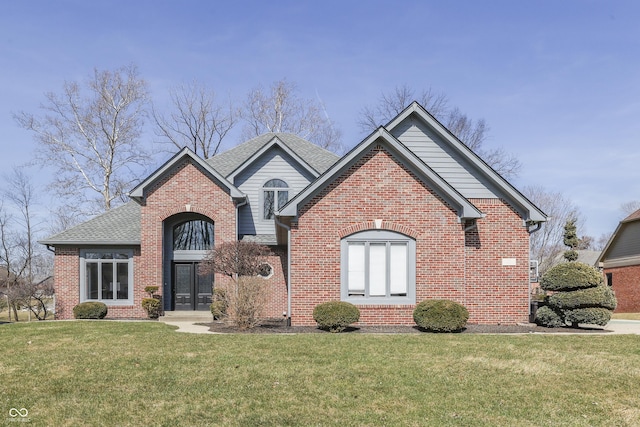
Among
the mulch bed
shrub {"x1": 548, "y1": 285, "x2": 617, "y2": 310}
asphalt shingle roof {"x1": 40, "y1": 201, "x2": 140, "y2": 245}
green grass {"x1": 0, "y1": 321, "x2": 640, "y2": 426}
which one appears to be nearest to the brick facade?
the mulch bed

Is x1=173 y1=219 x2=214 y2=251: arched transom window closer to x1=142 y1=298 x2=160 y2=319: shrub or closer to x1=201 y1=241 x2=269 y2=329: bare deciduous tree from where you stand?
x1=142 y1=298 x2=160 y2=319: shrub

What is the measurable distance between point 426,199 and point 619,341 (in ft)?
20.8

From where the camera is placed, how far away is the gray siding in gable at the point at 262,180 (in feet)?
72.7

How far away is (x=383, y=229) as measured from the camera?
16266 mm

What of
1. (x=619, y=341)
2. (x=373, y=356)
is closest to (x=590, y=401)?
(x=373, y=356)

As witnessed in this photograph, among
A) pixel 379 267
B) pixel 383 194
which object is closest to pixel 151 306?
pixel 379 267

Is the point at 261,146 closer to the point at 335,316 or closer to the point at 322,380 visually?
the point at 335,316

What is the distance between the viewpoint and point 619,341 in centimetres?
1312

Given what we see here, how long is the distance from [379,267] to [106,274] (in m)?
11.9

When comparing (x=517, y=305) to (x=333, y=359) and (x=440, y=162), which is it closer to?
(x=440, y=162)

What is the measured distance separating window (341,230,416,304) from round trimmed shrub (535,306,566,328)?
4129 millimetres

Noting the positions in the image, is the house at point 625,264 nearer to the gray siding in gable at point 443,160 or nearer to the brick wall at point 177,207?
the gray siding in gable at point 443,160

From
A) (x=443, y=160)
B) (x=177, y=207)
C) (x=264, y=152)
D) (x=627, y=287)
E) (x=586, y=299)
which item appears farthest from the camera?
(x=627, y=287)

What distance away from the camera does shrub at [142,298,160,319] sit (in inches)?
789
